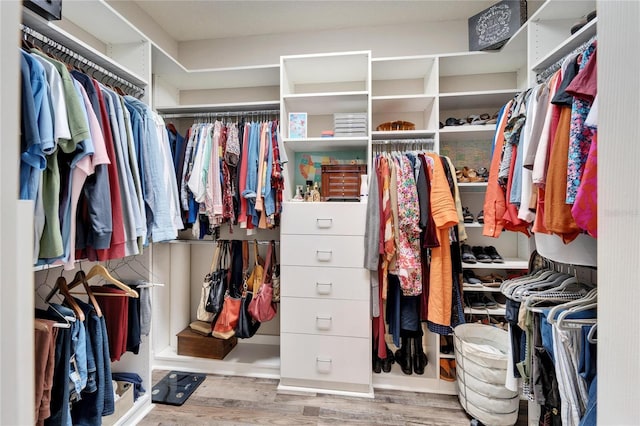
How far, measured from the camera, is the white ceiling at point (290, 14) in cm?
212

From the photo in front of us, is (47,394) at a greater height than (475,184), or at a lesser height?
lesser

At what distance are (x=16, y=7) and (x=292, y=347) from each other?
202 centimetres

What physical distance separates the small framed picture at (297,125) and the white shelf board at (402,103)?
51cm

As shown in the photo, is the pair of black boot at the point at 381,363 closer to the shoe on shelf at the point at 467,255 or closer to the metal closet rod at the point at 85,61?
the shoe on shelf at the point at 467,255

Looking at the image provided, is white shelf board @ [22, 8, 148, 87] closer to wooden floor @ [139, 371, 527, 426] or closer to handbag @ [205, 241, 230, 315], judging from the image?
handbag @ [205, 241, 230, 315]

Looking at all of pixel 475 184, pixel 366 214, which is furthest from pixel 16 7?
pixel 475 184

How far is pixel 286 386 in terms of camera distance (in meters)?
1.99

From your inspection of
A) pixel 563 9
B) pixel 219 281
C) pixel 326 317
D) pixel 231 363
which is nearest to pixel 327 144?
pixel 326 317

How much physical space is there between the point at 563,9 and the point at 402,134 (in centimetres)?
100

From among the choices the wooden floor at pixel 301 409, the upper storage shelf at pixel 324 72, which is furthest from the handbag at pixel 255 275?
the upper storage shelf at pixel 324 72

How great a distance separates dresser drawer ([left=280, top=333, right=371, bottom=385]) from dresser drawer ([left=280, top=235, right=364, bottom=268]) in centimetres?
50

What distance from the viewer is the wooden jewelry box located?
209cm

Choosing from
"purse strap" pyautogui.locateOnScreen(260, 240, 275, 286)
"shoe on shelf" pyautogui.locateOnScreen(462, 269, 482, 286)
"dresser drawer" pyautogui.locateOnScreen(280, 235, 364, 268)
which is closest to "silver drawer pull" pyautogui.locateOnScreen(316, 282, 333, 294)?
"dresser drawer" pyautogui.locateOnScreen(280, 235, 364, 268)

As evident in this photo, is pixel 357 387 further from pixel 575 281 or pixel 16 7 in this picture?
pixel 16 7
